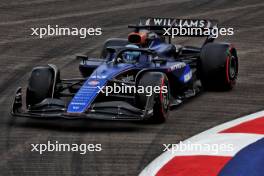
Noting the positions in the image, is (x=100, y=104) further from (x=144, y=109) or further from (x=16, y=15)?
(x=16, y=15)

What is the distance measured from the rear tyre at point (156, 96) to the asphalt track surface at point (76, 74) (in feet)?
0.54

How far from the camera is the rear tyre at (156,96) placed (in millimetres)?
12172

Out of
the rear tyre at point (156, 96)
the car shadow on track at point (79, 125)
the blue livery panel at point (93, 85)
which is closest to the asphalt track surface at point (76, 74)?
the car shadow on track at point (79, 125)

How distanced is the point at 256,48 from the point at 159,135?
6585 millimetres

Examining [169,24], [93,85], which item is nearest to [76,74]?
[169,24]

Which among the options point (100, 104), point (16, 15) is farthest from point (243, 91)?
point (16, 15)

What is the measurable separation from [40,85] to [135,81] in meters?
1.36

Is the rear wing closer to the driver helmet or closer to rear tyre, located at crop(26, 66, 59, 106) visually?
the driver helmet

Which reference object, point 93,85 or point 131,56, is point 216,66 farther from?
point 93,85

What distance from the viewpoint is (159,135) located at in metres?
11.7

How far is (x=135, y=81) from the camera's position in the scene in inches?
488

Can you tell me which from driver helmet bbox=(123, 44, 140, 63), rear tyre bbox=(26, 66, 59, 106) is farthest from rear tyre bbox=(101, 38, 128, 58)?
rear tyre bbox=(26, 66, 59, 106)

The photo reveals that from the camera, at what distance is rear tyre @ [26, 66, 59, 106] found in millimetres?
12609

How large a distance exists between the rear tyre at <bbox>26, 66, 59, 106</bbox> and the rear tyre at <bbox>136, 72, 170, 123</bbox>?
1.31 metres
